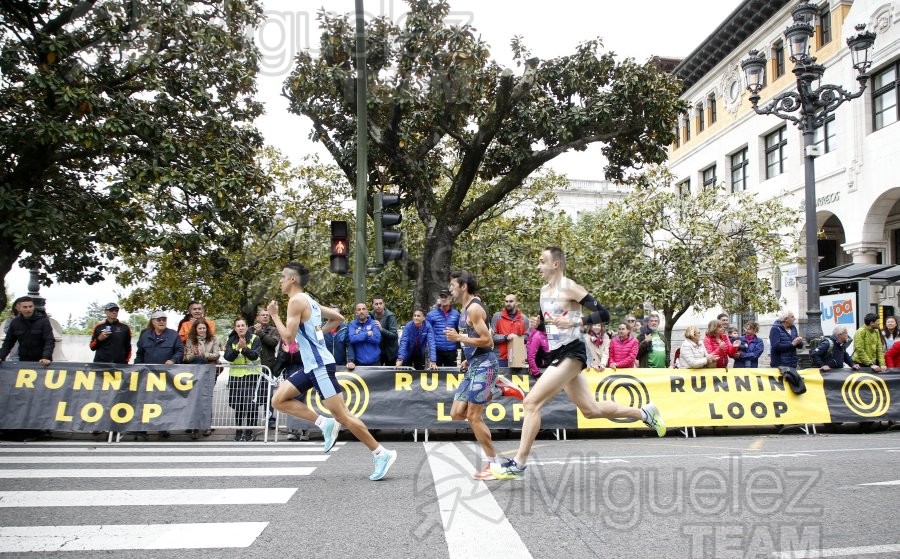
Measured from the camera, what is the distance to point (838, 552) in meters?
3.96

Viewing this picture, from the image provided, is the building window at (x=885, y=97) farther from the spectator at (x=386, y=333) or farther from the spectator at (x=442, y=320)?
the spectator at (x=386, y=333)

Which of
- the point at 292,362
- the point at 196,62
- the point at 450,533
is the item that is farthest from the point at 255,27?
the point at 450,533

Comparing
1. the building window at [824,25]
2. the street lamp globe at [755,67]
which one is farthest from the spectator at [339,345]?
the building window at [824,25]

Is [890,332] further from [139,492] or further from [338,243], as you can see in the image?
[139,492]

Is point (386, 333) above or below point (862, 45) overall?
below

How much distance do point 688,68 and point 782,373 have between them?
101ft

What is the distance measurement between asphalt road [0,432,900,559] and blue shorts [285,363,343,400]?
0.80m

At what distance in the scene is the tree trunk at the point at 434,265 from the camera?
1509 centimetres

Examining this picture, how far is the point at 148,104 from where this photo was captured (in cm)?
1327

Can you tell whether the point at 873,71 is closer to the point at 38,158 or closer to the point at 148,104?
the point at 148,104

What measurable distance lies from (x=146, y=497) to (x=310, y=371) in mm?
1660

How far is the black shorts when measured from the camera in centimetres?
601

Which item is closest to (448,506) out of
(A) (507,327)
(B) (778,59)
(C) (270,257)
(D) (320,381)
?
(D) (320,381)

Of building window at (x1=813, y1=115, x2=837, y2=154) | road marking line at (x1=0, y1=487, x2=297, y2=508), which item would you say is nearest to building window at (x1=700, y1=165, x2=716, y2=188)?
building window at (x1=813, y1=115, x2=837, y2=154)
